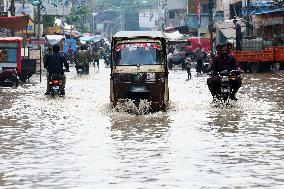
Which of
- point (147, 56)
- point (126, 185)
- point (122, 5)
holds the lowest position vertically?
point (126, 185)

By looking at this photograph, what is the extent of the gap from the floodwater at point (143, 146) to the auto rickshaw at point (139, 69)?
18.2 inches

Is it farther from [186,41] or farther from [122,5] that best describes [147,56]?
[122,5]

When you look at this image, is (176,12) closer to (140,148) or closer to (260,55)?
(260,55)

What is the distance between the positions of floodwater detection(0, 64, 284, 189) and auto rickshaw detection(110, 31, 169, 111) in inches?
18.2

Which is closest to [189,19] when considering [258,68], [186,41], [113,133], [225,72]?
[186,41]

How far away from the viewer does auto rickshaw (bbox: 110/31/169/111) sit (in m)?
18.9

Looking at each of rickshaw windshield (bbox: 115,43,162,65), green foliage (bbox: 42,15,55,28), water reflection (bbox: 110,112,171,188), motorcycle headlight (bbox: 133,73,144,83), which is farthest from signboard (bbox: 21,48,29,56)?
green foliage (bbox: 42,15,55,28)

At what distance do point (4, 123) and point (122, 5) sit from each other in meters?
159

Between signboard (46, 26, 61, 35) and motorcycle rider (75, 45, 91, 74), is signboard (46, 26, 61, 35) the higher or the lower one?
the higher one

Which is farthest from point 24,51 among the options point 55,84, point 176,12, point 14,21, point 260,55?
point 176,12

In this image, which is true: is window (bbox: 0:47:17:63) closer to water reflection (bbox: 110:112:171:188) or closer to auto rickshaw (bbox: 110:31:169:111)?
auto rickshaw (bbox: 110:31:169:111)

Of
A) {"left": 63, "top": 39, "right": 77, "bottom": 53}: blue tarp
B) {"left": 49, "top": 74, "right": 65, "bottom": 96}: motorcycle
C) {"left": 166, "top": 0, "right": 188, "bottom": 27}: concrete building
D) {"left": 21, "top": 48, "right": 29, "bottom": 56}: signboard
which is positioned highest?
{"left": 166, "top": 0, "right": 188, "bottom": 27}: concrete building

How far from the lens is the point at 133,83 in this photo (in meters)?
18.9

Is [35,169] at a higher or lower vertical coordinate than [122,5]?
lower
